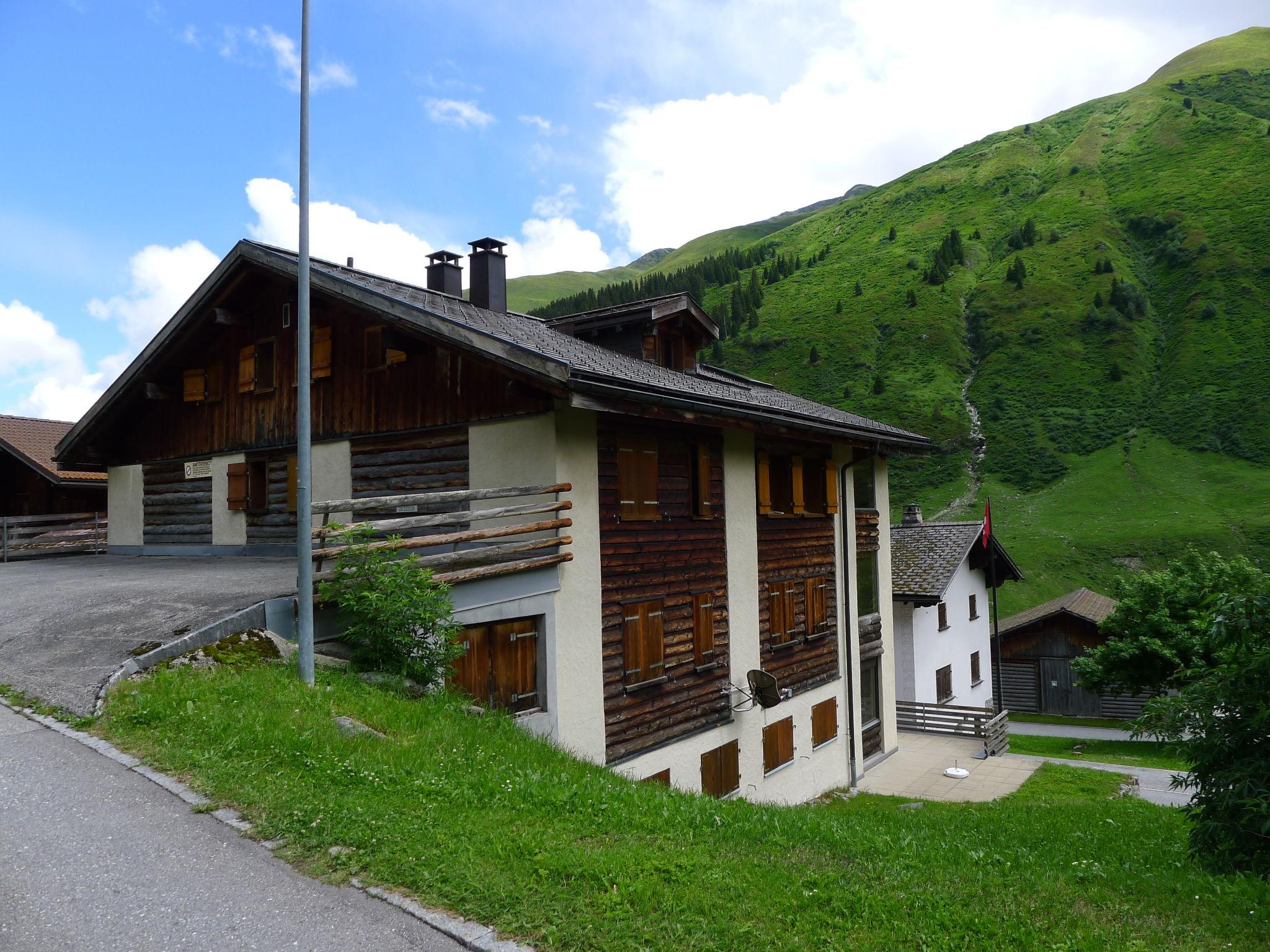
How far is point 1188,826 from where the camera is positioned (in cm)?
1223

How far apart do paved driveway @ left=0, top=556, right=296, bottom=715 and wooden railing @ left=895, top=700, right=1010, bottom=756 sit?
19.5 metres

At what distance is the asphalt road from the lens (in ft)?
15.8

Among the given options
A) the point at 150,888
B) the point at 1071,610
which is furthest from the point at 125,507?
the point at 1071,610

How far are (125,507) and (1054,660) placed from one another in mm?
36605

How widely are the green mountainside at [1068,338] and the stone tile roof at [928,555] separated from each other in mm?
28950

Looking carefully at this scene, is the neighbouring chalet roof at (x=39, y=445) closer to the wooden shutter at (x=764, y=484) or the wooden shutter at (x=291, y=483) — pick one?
the wooden shutter at (x=291, y=483)

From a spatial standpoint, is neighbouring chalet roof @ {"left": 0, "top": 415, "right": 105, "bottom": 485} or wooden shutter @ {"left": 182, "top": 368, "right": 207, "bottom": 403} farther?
neighbouring chalet roof @ {"left": 0, "top": 415, "right": 105, "bottom": 485}

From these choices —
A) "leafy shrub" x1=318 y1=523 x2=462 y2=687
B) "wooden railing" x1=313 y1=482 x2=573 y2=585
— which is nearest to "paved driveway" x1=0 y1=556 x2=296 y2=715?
"wooden railing" x1=313 y1=482 x2=573 y2=585

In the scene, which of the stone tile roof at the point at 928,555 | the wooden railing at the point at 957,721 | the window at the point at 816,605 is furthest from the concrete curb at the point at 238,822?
the stone tile roof at the point at 928,555

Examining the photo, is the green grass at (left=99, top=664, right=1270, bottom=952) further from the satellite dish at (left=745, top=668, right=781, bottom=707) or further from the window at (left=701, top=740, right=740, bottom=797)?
the satellite dish at (left=745, top=668, right=781, bottom=707)

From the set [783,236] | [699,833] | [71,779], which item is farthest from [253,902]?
[783,236]

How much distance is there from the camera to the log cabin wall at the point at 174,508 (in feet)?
59.6

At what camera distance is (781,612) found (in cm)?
1727

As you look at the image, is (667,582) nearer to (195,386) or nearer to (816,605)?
(816,605)
